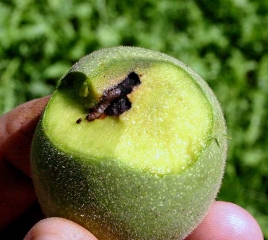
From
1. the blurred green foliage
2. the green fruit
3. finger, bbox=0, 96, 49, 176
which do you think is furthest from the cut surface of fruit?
Answer: the blurred green foliage

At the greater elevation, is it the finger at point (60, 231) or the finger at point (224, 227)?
the finger at point (60, 231)

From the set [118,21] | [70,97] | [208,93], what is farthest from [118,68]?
[118,21]

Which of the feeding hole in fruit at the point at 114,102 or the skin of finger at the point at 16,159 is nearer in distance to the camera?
the feeding hole in fruit at the point at 114,102

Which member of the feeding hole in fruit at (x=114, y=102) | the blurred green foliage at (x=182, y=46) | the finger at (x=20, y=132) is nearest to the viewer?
the feeding hole in fruit at (x=114, y=102)

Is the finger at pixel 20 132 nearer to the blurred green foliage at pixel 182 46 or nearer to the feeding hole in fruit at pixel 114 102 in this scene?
the feeding hole in fruit at pixel 114 102

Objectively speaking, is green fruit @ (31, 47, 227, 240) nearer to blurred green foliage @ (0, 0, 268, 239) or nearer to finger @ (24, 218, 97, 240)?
finger @ (24, 218, 97, 240)

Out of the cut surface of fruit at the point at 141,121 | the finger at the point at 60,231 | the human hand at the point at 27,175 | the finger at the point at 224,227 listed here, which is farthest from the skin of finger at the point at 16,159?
the finger at the point at 224,227

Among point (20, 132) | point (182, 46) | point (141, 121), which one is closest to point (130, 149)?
point (141, 121)

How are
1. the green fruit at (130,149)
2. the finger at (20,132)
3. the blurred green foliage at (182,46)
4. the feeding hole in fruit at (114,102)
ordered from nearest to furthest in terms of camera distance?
the green fruit at (130,149)
the feeding hole in fruit at (114,102)
the finger at (20,132)
the blurred green foliage at (182,46)
